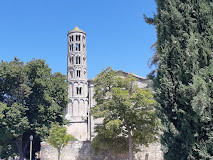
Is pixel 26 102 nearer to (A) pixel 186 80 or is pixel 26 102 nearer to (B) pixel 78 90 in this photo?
(A) pixel 186 80

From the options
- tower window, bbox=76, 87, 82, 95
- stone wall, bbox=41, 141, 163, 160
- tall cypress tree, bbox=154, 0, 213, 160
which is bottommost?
stone wall, bbox=41, 141, 163, 160

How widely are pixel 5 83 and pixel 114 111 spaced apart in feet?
53.7

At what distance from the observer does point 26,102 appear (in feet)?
108

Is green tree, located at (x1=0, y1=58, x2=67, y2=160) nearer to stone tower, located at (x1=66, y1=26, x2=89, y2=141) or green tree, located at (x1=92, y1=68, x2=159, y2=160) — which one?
green tree, located at (x1=92, y1=68, x2=159, y2=160)

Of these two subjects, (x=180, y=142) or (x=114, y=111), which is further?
(x=114, y=111)

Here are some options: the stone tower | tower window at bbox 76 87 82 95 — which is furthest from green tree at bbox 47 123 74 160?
tower window at bbox 76 87 82 95

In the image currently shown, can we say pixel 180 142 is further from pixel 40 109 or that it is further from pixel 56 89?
pixel 56 89

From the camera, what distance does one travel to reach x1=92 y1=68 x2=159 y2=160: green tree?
76.1 feet

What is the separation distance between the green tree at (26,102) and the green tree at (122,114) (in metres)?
9.32

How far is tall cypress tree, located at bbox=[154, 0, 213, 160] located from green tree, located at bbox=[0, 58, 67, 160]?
956 inches

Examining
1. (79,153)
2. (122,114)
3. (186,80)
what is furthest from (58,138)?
(186,80)

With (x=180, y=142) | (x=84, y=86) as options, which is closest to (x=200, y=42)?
(x=180, y=142)

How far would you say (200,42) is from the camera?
8625mm

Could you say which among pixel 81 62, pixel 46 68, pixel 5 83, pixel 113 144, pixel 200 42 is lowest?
pixel 113 144
